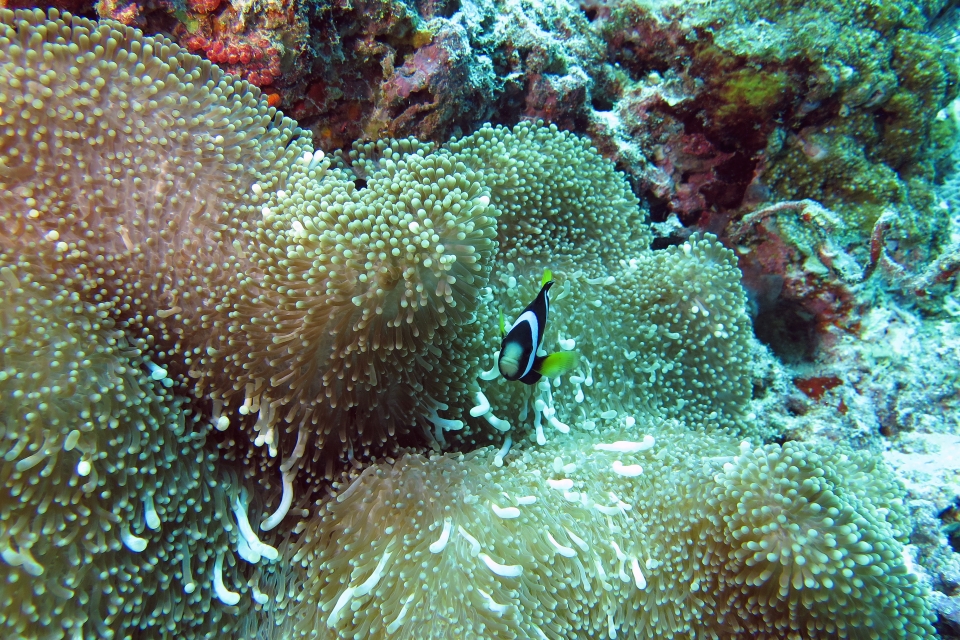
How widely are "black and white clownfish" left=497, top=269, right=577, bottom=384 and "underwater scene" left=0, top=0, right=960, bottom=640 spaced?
0.01 m

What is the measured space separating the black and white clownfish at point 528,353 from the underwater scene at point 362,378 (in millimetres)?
14

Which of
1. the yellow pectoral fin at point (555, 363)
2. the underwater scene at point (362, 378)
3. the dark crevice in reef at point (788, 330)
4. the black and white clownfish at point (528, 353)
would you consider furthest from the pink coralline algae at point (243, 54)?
the dark crevice in reef at point (788, 330)

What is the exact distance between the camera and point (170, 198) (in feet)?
4.57

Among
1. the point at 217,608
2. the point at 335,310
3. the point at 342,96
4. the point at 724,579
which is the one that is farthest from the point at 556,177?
the point at 217,608

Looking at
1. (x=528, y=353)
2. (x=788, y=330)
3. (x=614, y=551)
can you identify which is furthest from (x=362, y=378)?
(x=788, y=330)

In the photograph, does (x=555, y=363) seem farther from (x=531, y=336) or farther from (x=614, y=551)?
(x=614, y=551)

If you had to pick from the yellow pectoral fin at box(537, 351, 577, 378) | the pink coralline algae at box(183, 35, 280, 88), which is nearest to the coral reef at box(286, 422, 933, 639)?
the yellow pectoral fin at box(537, 351, 577, 378)

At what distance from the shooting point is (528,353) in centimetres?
140

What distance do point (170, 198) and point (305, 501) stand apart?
93 cm

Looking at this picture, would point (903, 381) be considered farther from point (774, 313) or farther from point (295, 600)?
point (295, 600)

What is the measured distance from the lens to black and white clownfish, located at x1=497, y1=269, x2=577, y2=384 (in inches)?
54.3

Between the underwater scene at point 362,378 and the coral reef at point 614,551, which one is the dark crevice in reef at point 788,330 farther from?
the coral reef at point 614,551

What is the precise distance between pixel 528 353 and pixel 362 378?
0.45 m

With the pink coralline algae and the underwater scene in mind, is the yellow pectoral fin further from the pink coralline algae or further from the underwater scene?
the pink coralline algae
